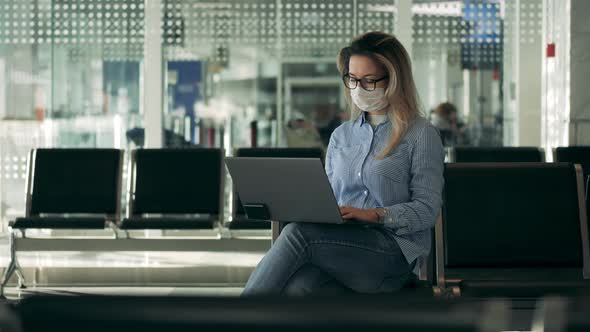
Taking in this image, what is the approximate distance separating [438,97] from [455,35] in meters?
0.53

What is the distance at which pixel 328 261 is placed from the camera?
2814mm

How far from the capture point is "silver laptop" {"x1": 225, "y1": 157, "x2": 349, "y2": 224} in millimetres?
2801

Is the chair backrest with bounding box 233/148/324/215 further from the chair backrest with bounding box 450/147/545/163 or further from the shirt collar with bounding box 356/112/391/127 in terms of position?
the shirt collar with bounding box 356/112/391/127

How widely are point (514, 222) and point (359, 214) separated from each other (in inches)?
38.2

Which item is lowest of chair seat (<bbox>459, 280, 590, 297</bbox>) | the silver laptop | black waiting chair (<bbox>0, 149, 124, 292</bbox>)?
chair seat (<bbox>459, 280, 590, 297</bbox>)

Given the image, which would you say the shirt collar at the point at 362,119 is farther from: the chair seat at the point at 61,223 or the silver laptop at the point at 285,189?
the chair seat at the point at 61,223

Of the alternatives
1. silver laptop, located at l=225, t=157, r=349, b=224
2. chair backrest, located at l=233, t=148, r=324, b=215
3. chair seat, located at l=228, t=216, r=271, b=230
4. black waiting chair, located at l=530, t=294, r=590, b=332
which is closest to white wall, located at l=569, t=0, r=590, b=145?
chair backrest, located at l=233, t=148, r=324, b=215

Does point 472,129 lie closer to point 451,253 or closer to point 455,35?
point 455,35

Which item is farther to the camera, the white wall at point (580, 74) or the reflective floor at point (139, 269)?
the white wall at point (580, 74)

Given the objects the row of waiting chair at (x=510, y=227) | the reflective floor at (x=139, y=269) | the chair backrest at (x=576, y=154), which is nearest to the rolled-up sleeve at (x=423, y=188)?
the row of waiting chair at (x=510, y=227)

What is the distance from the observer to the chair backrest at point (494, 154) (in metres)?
6.13

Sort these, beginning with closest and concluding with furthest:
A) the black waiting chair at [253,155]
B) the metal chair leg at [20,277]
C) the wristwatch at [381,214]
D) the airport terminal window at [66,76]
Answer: the wristwatch at [381,214] → the black waiting chair at [253,155] → the metal chair leg at [20,277] → the airport terminal window at [66,76]

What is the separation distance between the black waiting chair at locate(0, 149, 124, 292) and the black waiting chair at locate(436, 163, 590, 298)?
3311 millimetres

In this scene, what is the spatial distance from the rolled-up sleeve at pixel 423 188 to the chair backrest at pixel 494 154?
3044 millimetres
